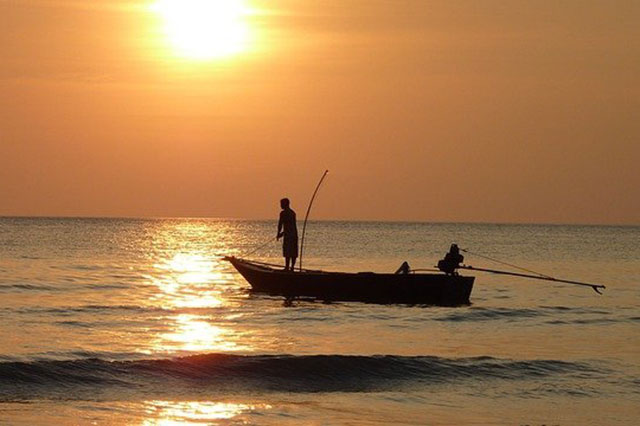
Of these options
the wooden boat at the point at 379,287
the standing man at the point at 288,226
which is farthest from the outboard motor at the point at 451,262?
the standing man at the point at 288,226

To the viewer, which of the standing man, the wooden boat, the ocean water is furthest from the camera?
the standing man

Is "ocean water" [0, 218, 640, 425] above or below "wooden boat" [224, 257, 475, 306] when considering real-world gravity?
below

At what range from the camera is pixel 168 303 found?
3042 cm

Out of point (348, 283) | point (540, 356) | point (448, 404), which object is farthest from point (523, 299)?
point (448, 404)

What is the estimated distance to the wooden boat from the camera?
28.2m

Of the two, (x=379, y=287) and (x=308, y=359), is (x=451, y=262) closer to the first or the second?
(x=379, y=287)

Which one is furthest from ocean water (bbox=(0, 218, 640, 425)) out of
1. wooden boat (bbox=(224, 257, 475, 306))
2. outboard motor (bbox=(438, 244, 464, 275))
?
outboard motor (bbox=(438, 244, 464, 275))

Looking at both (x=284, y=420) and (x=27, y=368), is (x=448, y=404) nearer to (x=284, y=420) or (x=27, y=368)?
(x=284, y=420)

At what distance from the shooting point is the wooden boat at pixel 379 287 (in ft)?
92.5

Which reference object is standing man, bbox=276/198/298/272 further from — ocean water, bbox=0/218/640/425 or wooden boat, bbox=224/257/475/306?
ocean water, bbox=0/218/640/425

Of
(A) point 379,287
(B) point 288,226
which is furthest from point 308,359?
(B) point 288,226

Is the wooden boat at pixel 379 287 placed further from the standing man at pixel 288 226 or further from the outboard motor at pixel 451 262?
the standing man at pixel 288 226

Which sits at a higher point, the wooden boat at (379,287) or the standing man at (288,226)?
the standing man at (288,226)

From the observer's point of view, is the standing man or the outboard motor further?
the standing man
